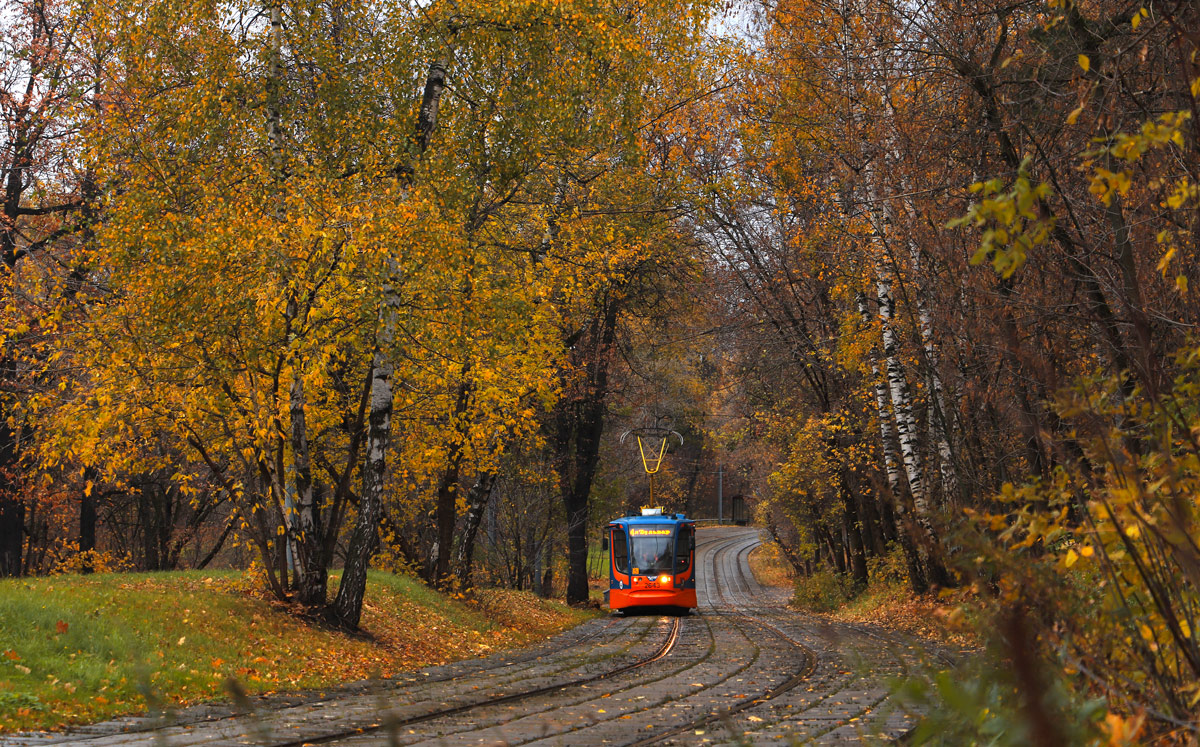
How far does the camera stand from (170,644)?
418 inches

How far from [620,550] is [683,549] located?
168 cm

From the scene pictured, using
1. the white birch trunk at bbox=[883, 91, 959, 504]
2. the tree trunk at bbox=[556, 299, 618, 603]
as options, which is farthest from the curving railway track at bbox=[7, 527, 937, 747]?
the tree trunk at bbox=[556, 299, 618, 603]

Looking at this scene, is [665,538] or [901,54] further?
[665,538]

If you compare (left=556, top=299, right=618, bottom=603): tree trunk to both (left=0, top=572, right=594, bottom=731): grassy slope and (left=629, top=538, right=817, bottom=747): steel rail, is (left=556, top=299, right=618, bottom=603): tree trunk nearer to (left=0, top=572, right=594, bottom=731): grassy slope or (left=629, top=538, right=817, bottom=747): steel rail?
(left=629, top=538, right=817, bottom=747): steel rail

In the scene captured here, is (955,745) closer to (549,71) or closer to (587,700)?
(587,700)

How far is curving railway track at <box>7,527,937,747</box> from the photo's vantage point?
676cm

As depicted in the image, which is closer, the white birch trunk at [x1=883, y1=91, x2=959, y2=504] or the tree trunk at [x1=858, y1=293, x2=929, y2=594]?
the white birch trunk at [x1=883, y1=91, x2=959, y2=504]

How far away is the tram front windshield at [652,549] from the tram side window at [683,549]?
0.63 ft

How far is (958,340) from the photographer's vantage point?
12.4 metres

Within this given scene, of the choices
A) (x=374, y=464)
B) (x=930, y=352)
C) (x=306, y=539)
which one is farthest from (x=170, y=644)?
(x=930, y=352)

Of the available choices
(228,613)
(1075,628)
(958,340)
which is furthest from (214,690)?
(958,340)

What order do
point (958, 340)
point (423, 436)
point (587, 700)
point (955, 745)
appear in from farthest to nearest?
point (423, 436), point (958, 340), point (587, 700), point (955, 745)

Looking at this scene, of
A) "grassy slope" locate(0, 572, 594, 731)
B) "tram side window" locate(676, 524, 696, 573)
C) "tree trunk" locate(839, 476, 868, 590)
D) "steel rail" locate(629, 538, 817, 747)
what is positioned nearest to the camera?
"steel rail" locate(629, 538, 817, 747)

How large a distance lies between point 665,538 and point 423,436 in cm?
1034
